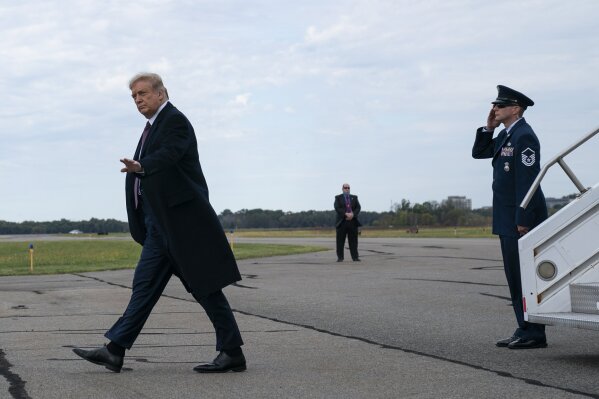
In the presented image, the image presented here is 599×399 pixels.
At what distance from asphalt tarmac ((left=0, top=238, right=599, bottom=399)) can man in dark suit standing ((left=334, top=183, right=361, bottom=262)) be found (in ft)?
24.8

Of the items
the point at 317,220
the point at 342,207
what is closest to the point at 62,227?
the point at 317,220

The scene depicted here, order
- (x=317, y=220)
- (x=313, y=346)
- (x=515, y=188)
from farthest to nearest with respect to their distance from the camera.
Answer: (x=317, y=220) → (x=313, y=346) → (x=515, y=188)

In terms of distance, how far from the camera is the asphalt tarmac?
18.1 ft

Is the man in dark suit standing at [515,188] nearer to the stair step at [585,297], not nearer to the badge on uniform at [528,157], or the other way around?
the badge on uniform at [528,157]

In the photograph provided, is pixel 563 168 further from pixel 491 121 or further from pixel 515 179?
pixel 491 121

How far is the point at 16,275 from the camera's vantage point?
19.0 metres

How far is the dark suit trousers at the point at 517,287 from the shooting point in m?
7.09

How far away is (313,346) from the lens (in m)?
7.40

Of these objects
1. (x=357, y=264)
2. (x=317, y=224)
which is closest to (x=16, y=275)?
(x=357, y=264)

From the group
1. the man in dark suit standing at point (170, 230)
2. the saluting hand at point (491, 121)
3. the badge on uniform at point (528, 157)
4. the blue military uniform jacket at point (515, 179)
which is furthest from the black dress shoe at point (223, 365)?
the saluting hand at point (491, 121)

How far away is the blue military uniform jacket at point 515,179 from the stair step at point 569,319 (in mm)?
792

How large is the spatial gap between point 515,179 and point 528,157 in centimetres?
21

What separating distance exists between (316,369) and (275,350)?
1.07 m

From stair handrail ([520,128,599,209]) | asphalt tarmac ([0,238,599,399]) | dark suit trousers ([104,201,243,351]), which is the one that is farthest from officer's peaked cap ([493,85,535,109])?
dark suit trousers ([104,201,243,351])
